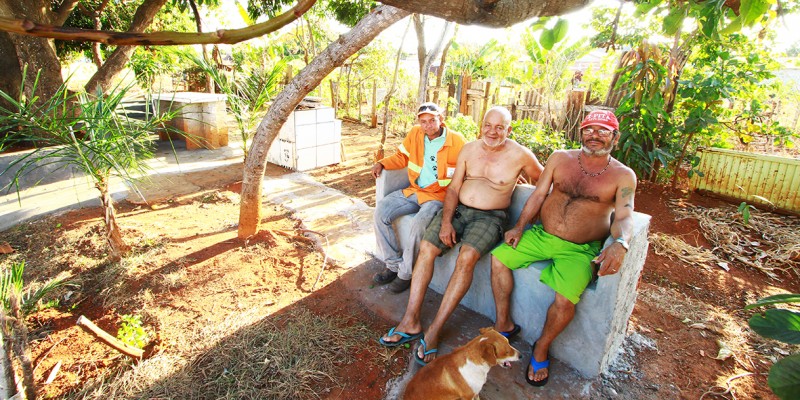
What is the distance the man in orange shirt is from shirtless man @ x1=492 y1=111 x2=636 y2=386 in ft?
2.74

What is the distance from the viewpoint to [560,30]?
4.75ft

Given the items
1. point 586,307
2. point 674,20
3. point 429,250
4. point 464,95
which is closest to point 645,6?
point 674,20

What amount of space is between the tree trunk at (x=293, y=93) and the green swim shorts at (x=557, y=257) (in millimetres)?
2038

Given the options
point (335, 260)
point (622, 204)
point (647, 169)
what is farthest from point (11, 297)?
point (647, 169)

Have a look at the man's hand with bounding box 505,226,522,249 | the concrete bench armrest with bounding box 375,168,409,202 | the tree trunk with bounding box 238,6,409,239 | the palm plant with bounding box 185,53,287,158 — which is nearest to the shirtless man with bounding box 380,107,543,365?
the man's hand with bounding box 505,226,522,249

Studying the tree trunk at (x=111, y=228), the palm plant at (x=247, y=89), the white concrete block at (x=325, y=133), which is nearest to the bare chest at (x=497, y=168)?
the palm plant at (x=247, y=89)

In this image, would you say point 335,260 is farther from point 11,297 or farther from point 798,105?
point 798,105

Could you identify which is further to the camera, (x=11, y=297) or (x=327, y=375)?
(x=327, y=375)

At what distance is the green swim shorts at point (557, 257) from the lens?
239 cm

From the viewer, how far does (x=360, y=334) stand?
2816 mm

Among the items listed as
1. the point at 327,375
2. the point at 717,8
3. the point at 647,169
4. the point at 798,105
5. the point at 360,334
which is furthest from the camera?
the point at 798,105

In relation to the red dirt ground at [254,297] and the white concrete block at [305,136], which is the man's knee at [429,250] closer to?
the red dirt ground at [254,297]

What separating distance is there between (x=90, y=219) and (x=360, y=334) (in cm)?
381

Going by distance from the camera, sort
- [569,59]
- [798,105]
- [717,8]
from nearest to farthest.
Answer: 1. [717,8]
2. [569,59]
3. [798,105]
